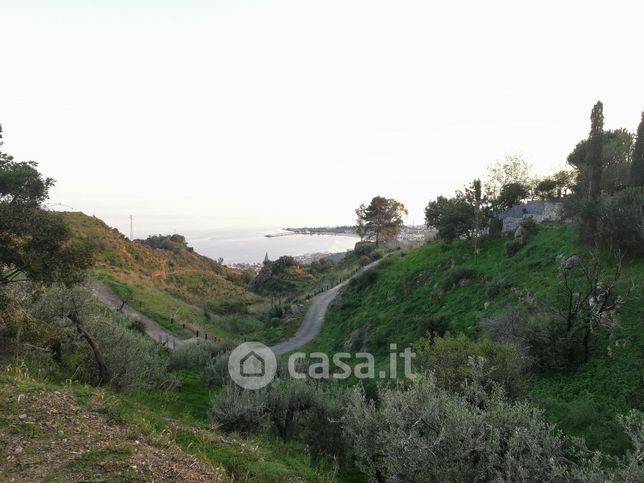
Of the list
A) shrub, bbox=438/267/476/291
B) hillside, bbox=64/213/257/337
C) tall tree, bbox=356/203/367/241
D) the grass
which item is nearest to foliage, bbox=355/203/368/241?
tall tree, bbox=356/203/367/241

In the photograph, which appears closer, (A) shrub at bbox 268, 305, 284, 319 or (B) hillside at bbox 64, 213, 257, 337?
(B) hillside at bbox 64, 213, 257, 337

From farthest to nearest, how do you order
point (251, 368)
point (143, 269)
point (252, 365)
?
point (143, 269) → point (252, 365) → point (251, 368)

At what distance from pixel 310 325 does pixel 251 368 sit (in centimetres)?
2044

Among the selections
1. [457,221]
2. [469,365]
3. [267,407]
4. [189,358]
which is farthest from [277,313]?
[469,365]

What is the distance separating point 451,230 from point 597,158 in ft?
37.4

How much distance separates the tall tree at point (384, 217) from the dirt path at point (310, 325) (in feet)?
70.3

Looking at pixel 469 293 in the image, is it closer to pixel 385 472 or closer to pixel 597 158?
pixel 597 158

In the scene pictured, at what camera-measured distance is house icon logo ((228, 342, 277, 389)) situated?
12587mm

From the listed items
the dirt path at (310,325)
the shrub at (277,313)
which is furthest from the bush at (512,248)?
the shrub at (277,313)

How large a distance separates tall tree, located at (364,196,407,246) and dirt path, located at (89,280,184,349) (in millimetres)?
39983

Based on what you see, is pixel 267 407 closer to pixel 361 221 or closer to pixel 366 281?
pixel 366 281

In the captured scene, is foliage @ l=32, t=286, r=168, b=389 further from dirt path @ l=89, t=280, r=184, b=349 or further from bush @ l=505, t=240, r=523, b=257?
bush @ l=505, t=240, r=523, b=257

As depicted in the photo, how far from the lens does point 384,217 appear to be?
63312 millimetres

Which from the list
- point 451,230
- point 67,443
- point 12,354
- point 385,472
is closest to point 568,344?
point 385,472
